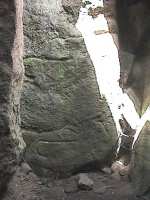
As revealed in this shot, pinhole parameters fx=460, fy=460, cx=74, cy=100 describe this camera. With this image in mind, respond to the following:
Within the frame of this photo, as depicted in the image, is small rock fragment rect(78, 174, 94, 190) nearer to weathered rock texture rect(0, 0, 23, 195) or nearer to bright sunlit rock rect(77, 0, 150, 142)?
bright sunlit rock rect(77, 0, 150, 142)

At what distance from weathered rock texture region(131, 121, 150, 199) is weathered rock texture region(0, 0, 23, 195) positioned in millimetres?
1224

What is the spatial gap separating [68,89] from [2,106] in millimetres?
1347

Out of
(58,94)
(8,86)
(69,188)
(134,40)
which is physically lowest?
(69,188)

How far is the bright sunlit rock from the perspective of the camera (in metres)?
3.15

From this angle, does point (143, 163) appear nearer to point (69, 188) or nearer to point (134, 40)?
point (69, 188)

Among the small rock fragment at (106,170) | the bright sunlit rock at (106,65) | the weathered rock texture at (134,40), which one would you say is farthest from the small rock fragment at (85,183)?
the weathered rock texture at (134,40)

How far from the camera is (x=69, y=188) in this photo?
2898 millimetres

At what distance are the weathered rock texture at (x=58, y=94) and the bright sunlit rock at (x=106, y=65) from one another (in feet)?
0.34

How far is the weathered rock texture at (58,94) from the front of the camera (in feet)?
9.70

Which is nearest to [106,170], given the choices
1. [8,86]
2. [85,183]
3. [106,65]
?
[85,183]

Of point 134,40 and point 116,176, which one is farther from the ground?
point 134,40

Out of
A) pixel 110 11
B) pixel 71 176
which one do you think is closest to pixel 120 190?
pixel 71 176

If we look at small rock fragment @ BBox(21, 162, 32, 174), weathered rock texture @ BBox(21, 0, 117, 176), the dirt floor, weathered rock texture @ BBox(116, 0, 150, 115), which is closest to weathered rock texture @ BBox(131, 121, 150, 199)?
the dirt floor

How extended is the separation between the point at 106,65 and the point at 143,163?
0.75m
